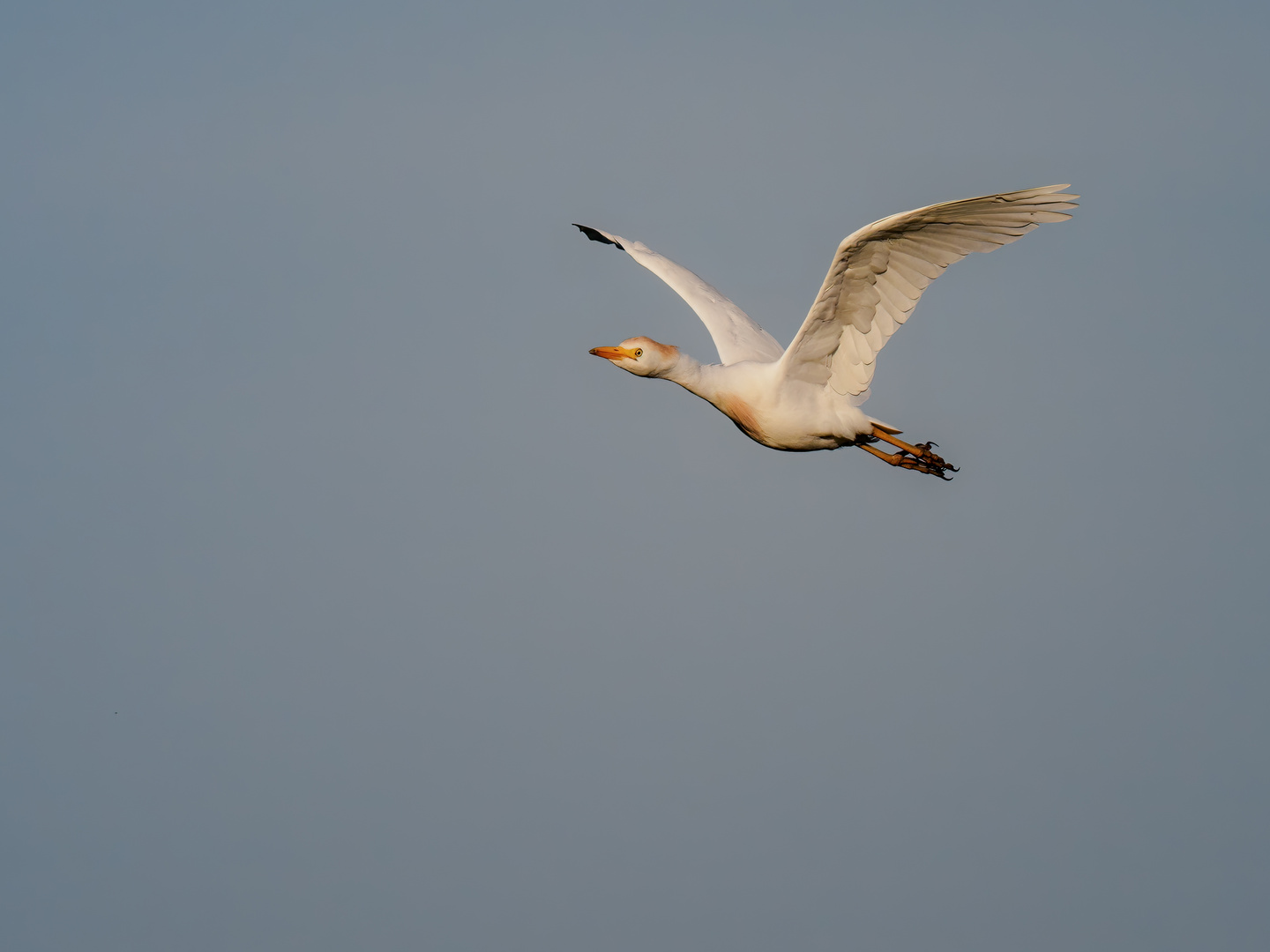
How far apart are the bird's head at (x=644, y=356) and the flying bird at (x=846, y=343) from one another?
0.5 inches

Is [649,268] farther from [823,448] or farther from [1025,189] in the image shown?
[1025,189]

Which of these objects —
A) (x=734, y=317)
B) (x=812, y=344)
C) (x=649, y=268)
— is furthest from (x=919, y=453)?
(x=649, y=268)

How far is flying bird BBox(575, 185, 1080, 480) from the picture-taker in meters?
16.6

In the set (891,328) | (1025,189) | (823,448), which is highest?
(1025,189)

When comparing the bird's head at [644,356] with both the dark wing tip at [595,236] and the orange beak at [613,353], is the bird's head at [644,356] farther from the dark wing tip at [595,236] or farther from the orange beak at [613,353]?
the dark wing tip at [595,236]

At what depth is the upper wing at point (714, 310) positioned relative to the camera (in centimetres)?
2145

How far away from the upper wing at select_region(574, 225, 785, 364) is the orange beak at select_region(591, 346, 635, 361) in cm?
168

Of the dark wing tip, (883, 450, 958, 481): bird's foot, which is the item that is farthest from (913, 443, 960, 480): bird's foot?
the dark wing tip

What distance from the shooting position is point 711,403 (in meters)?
20.1

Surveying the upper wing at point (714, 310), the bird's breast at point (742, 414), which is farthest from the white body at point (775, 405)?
the upper wing at point (714, 310)

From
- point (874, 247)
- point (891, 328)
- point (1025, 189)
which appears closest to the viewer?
point (1025, 189)

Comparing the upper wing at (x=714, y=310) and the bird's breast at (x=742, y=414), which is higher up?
the upper wing at (x=714, y=310)

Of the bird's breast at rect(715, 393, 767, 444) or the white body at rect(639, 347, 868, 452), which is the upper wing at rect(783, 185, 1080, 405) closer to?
the white body at rect(639, 347, 868, 452)

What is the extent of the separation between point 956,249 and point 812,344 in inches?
92.4
